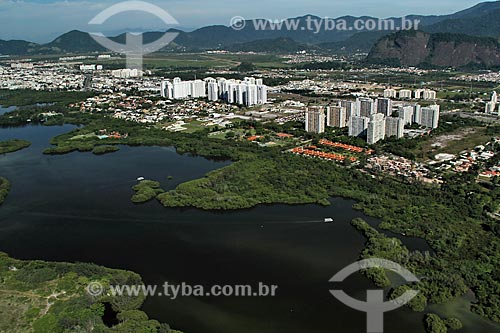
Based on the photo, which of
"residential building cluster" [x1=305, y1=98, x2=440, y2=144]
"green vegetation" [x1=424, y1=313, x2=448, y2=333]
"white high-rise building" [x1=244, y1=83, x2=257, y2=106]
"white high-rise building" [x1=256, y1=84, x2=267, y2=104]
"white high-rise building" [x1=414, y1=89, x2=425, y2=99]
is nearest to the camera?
"green vegetation" [x1=424, y1=313, x2=448, y2=333]

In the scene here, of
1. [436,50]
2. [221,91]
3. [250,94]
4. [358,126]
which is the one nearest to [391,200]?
[358,126]

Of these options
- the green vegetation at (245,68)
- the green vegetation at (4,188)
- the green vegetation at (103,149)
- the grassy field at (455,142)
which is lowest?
the green vegetation at (4,188)

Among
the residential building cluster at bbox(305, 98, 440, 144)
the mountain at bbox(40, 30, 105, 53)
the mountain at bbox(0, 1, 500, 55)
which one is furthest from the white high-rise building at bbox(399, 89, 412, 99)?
the mountain at bbox(40, 30, 105, 53)

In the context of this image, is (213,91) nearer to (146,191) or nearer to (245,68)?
(146,191)

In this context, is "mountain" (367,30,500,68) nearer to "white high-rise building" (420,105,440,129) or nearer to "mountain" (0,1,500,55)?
"mountain" (0,1,500,55)

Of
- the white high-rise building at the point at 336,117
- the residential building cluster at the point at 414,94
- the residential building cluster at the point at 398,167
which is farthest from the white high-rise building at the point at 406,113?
the residential building cluster at the point at 414,94

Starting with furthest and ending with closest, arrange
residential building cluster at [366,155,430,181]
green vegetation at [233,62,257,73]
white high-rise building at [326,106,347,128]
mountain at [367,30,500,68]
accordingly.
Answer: mountain at [367,30,500,68] → green vegetation at [233,62,257,73] → white high-rise building at [326,106,347,128] → residential building cluster at [366,155,430,181]

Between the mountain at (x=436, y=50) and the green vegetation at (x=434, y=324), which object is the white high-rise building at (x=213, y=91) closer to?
the green vegetation at (x=434, y=324)
